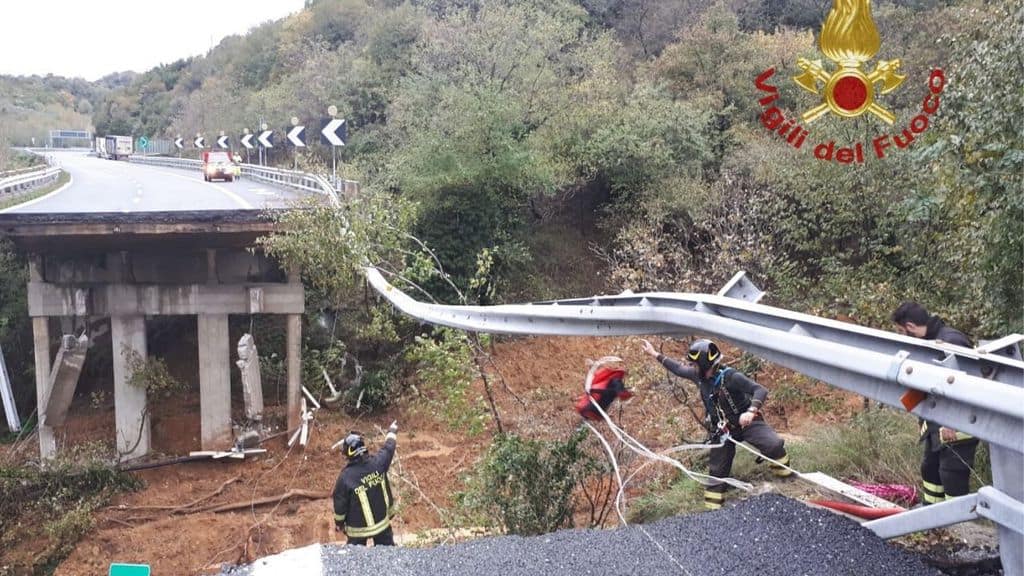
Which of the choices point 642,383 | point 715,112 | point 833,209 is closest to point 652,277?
point 642,383

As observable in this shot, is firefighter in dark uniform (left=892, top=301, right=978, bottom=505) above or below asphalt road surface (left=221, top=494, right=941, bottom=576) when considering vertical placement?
above

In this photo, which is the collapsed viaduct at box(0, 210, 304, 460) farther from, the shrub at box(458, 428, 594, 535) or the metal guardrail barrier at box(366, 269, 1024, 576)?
the metal guardrail barrier at box(366, 269, 1024, 576)

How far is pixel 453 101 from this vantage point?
2053cm

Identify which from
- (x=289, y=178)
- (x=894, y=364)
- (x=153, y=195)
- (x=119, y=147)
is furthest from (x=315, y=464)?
(x=119, y=147)

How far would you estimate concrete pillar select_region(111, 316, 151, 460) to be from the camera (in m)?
17.4

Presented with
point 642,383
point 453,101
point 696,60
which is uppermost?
point 696,60

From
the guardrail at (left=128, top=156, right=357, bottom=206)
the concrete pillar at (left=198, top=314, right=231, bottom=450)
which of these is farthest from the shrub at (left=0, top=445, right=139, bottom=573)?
the guardrail at (left=128, top=156, right=357, bottom=206)

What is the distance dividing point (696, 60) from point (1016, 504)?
24238mm

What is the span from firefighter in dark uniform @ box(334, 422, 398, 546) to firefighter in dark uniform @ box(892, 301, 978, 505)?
4.79 m

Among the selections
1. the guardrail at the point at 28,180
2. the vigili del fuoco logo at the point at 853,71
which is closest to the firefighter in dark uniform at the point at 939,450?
the vigili del fuoco logo at the point at 853,71

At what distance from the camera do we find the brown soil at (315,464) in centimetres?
1191

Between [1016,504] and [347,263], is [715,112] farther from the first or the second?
[1016,504]

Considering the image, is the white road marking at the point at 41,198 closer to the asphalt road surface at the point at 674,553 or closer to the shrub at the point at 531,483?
the shrub at the point at 531,483

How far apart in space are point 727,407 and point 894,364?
3413 mm
